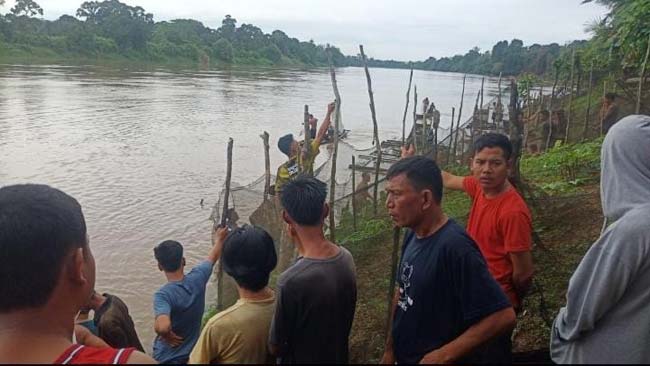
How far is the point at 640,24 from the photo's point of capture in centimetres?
934

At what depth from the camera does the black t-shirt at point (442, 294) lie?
5.80 ft

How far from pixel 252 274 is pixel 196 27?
247 ft

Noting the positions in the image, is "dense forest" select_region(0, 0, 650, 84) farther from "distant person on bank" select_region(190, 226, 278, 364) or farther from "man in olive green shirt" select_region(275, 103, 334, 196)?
"distant person on bank" select_region(190, 226, 278, 364)

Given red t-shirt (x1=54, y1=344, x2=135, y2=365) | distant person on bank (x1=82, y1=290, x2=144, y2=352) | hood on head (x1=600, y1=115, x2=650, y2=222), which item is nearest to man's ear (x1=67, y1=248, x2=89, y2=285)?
red t-shirt (x1=54, y1=344, x2=135, y2=365)

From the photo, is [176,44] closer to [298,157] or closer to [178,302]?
[298,157]

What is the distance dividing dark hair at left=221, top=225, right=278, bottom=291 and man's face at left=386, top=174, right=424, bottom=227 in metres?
0.52

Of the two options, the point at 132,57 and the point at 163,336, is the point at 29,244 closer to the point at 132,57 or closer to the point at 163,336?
the point at 163,336

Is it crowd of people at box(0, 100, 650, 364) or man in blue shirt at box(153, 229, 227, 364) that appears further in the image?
man in blue shirt at box(153, 229, 227, 364)

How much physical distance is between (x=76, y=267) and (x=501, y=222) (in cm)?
180

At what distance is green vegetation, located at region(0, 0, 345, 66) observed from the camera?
41.3m

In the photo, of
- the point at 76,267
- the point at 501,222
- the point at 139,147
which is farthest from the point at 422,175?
the point at 139,147

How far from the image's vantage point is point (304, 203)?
6.79 feet

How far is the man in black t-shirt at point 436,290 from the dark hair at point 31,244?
1.17 m

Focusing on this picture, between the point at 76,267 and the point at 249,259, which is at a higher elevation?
the point at 76,267
